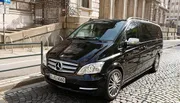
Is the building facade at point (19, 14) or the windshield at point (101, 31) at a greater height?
the building facade at point (19, 14)

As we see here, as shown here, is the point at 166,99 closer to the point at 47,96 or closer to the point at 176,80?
the point at 176,80

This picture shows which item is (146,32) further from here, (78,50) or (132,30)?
(78,50)

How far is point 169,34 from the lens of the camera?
33000mm

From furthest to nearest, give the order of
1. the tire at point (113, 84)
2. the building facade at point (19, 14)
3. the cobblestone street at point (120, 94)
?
the building facade at point (19, 14) → the cobblestone street at point (120, 94) → the tire at point (113, 84)

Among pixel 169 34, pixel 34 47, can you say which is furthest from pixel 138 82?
pixel 169 34

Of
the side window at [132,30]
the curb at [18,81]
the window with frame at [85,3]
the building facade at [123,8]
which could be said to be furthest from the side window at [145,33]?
the building facade at [123,8]

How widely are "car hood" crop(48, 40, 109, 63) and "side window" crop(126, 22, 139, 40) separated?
0.86m

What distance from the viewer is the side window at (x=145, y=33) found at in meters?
5.63

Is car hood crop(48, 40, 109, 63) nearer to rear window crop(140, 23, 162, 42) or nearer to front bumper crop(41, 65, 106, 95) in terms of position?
front bumper crop(41, 65, 106, 95)

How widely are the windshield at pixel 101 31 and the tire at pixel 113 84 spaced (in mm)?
874

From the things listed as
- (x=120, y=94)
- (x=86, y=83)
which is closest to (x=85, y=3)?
(x=120, y=94)

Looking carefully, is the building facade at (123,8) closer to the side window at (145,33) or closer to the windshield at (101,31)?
the side window at (145,33)

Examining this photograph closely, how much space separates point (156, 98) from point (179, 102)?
1.64 feet

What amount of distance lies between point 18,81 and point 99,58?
2.39 metres
